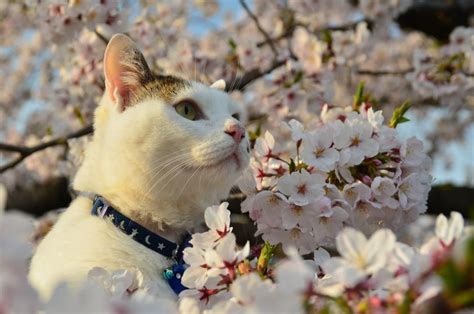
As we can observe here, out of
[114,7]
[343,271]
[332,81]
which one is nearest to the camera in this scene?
[343,271]

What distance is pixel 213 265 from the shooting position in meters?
1.18

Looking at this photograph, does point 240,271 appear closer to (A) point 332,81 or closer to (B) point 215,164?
(B) point 215,164

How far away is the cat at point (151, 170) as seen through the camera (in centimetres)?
166

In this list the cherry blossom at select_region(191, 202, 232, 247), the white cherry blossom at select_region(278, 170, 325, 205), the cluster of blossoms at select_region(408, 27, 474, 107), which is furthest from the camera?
the cluster of blossoms at select_region(408, 27, 474, 107)

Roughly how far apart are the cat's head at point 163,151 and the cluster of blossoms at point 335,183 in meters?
0.13

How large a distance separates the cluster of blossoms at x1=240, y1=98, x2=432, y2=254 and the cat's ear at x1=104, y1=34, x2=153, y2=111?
1.79 ft

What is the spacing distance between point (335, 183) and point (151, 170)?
0.58 metres

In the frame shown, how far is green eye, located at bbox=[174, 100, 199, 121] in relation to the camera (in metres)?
1.93

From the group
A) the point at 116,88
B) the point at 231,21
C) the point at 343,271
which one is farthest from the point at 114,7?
the point at 231,21

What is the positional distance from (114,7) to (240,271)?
80.2 inches

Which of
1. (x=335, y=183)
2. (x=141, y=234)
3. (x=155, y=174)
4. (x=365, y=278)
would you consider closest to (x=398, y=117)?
(x=335, y=183)

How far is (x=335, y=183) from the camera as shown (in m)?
1.74

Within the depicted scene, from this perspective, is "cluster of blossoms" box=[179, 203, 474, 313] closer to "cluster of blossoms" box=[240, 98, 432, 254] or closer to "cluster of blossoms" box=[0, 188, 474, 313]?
"cluster of blossoms" box=[0, 188, 474, 313]

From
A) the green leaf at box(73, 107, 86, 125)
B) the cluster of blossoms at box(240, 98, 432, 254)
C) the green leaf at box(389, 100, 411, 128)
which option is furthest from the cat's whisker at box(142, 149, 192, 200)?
the green leaf at box(73, 107, 86, 125)
